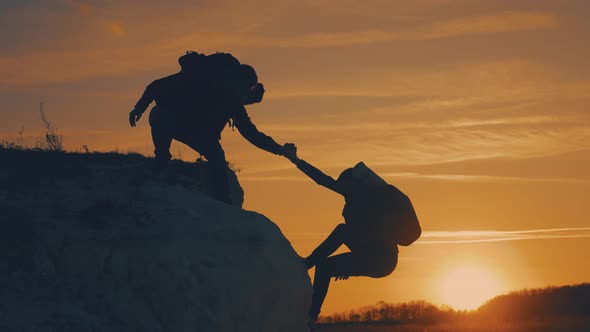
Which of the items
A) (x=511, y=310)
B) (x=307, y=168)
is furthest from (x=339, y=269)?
(x=511, y=310)

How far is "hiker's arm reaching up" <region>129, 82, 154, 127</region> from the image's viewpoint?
12867mm

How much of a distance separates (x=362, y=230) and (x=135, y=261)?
394 centimetres

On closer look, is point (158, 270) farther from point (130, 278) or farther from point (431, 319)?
Result: point (431, 319)

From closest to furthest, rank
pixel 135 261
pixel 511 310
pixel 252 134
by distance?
1. pixel 135 261
2. pixel 252 134
3. pixel 511 310

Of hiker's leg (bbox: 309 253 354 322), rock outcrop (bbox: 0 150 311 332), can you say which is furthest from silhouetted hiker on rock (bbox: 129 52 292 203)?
hiker's leg (bbox: 309 253 354 322)

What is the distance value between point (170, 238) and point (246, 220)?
1.29 m

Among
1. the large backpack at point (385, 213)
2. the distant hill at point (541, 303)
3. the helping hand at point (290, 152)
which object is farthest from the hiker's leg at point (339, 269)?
the distant hill at point (541, 303)

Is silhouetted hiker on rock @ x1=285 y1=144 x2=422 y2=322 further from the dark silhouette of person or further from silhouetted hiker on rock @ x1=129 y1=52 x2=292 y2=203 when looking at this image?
silhouetted hiker on rock @ x1=129 y1=52 x2=292 y2=203

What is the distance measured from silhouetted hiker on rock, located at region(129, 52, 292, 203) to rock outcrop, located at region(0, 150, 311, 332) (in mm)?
788

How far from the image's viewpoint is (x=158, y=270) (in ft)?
35.6

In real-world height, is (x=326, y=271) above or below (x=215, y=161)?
below

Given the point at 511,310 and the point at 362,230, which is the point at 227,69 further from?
the point at 511,310

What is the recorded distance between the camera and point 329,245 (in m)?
13.3

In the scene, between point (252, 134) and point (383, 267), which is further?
point (252, 134)
